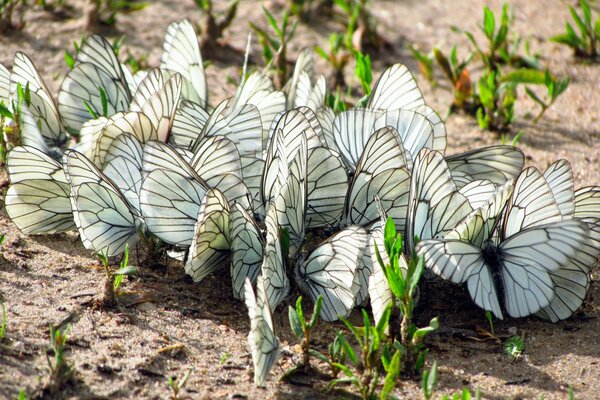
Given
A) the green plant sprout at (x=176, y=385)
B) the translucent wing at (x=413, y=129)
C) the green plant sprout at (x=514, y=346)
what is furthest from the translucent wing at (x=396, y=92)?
the green plant sprout at (x=176, y=385)

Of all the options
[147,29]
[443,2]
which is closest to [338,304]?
[147,29]

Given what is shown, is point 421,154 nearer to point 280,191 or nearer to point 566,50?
point 280,191

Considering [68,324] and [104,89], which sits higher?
[104,89]

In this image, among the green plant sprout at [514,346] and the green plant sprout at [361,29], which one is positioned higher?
the green plant sprout at [361,29]

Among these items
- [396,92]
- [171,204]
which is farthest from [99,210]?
[396,92]

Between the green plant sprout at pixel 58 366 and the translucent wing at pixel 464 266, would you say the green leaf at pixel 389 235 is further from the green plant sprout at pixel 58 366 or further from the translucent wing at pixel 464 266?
the green plant sprout at pixel 58 366

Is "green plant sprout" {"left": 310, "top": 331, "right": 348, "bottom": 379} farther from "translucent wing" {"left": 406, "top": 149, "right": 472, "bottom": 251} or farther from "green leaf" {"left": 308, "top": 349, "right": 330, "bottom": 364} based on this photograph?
"translucent wing" {"left": 406, "top": 149, "right": 472, "bottom": 251}
